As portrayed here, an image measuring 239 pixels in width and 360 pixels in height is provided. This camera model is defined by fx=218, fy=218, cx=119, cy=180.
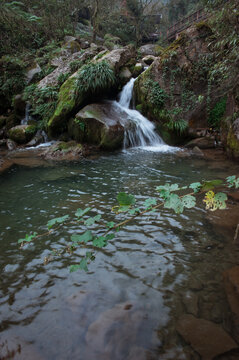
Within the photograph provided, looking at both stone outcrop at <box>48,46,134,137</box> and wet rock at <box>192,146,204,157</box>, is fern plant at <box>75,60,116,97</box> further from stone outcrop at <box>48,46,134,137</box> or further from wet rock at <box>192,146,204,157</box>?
wet rock at <box>192,146,204,157</box>

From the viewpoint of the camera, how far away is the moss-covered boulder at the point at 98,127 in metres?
7.97

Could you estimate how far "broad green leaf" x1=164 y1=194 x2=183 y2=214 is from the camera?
1453 millimetres

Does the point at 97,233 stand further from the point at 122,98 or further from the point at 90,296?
the point at 122,98

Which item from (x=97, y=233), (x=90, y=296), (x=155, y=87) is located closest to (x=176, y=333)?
(x=90, y=296)

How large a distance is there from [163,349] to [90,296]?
746 millimetres

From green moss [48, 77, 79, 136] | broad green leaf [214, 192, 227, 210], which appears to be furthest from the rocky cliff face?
broad green leaf [214, 192, 227, 210]

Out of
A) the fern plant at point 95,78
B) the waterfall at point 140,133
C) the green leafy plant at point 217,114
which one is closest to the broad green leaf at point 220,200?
the waterfall at point 140,133

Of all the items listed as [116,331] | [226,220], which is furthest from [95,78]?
[116,331]

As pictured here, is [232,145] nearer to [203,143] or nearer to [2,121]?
[203,143]

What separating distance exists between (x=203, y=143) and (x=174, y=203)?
23.9ft

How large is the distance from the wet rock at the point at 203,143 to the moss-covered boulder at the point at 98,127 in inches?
105

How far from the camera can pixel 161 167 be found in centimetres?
607

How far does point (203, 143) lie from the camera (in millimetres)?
8070

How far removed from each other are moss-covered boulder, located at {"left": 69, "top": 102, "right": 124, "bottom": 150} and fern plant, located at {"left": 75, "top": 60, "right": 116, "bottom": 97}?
2.40 feet
